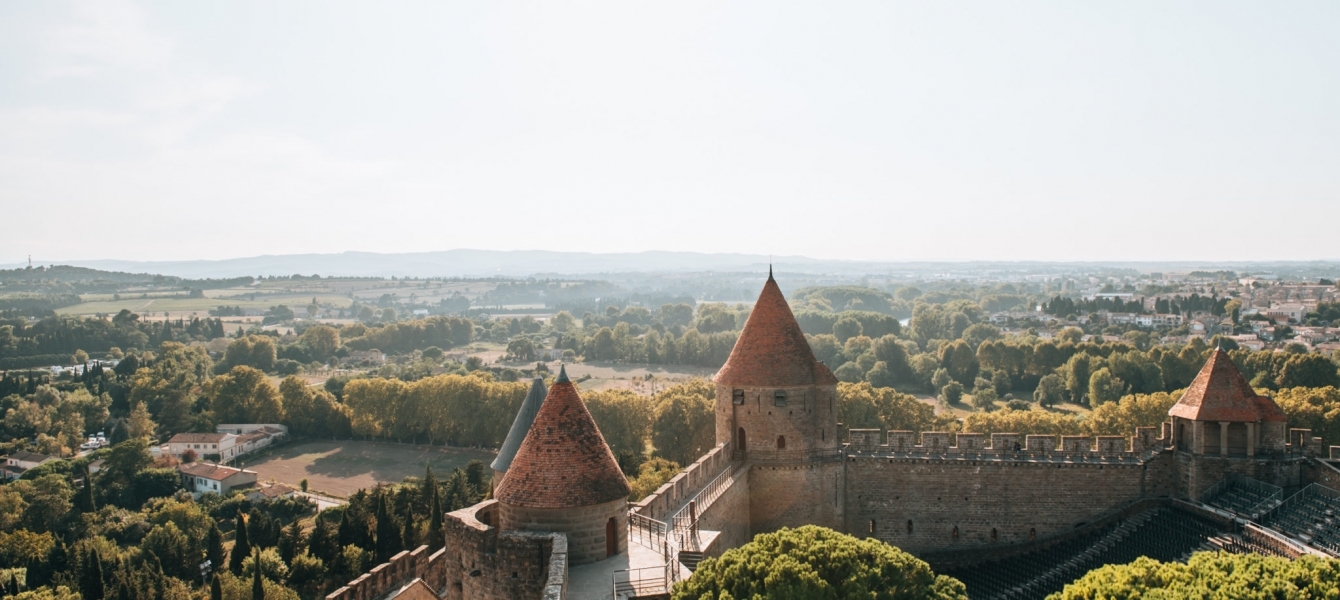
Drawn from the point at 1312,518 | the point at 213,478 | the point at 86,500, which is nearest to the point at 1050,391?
the point at 1312,518

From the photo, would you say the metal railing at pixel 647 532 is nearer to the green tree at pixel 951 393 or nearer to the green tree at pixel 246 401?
the green tree at pixel 951 393

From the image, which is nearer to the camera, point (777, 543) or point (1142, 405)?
point (777, 543)

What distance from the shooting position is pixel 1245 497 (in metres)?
28.9

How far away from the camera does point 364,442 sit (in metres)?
86.5

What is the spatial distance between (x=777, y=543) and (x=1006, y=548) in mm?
16922

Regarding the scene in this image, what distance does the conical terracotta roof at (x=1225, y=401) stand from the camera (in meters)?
29.7

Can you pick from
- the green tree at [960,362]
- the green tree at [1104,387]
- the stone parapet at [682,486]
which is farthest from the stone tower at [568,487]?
the green tree at [960,362]

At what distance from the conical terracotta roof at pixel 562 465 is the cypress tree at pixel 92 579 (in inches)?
1336

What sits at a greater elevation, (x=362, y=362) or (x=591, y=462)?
(x=591, y=462)

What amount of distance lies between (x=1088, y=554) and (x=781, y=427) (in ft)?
35.4

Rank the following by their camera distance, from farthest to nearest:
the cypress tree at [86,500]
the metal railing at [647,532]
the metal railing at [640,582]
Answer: the cypress tree at [86,500] < the metal railing at [647,532] < the metal railing at [640,582]

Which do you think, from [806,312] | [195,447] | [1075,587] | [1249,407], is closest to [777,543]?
[1075,587]

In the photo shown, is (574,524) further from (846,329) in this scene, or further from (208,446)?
(846,329)

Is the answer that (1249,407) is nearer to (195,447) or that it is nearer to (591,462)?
(591,462)
